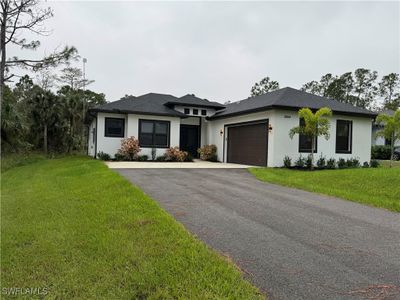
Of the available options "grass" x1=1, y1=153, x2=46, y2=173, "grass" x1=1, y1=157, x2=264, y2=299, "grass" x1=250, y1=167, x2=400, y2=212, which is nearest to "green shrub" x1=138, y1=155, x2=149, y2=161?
"grass" x1=1, y1=153, x2=46, y2=173

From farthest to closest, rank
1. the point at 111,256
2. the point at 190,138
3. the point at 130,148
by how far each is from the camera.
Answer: the point at 190,138 → the point at 130,148 → the point at 111,256

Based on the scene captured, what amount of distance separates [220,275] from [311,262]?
46.7 inches

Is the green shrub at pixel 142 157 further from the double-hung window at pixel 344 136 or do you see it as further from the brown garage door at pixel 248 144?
the double-hung window at pixel 344 136

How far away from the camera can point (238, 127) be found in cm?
1730

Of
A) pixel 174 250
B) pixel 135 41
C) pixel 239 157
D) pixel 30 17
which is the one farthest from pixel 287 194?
pixel 30 17

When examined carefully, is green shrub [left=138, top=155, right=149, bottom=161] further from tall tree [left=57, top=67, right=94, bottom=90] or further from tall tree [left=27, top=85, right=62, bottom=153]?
tall tree [left=57, top=67, right=94, bottom=90]

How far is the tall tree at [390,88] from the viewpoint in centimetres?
4716

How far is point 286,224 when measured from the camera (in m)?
5.17

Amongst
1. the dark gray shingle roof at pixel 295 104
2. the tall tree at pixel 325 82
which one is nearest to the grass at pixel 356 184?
the dark gray shingle roof at pixel 295 104

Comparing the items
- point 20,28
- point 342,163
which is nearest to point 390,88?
point 342,163

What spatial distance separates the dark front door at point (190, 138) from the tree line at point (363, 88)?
28.9m

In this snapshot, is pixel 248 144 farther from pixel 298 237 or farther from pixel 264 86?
pixel 264 86

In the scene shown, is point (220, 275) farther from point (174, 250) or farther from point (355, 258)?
point (355, 258)

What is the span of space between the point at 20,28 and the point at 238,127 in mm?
12942
